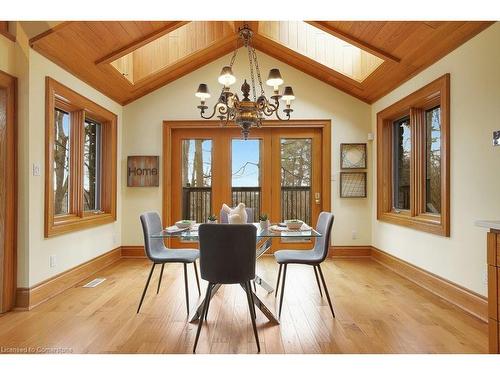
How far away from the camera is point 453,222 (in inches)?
124

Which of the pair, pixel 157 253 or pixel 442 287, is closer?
pixel 157 253

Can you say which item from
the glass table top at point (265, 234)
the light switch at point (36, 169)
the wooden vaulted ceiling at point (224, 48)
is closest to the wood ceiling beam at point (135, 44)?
the wooden vaulted ceiling at point (224, 48)

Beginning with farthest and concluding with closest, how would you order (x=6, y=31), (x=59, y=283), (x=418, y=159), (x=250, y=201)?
(x=250, y=201) < (x=418, y=159) < (x=59, y=283) < (x=6, y=31)

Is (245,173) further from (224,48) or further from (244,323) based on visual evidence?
(244,323)

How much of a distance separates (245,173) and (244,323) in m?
2.85

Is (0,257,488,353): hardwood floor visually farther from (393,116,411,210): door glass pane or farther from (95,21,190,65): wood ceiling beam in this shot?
(95,21,190,65): wood ceiling beam

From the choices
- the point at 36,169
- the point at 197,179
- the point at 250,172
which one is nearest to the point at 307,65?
the point at 250,172

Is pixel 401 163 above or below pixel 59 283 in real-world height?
above

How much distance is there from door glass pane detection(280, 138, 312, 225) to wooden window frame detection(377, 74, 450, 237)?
103cm

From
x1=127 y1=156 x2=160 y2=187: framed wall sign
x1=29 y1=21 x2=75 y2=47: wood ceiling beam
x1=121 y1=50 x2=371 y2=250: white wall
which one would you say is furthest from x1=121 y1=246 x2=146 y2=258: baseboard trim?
x1=29 y1=21 x2=75 y2=47: wood ceiling beam

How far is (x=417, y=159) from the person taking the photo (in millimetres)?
3912

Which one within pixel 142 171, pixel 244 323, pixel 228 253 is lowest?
pixel 244 323

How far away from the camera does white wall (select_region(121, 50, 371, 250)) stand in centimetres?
502

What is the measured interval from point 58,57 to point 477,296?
173 inches
